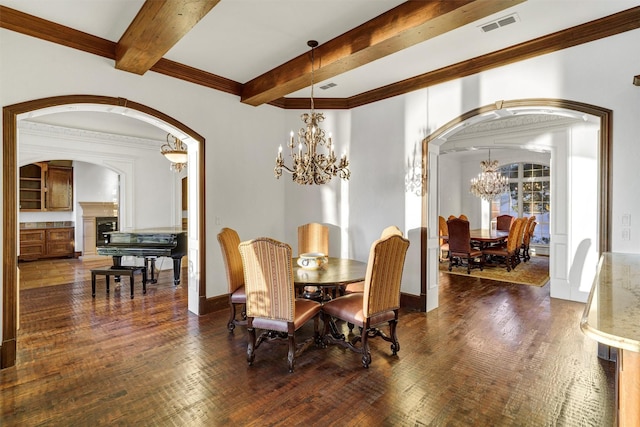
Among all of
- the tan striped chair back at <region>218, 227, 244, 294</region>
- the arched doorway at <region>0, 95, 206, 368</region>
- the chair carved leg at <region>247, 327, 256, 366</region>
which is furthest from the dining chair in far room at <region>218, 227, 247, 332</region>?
the arched doorway at <region>0, 95, 206, 368</region>

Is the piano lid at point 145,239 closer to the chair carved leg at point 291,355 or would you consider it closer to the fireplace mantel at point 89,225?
the chair carved leg at point 291,355

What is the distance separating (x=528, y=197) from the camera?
32.5 ft

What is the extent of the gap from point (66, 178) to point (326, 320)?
359 inches

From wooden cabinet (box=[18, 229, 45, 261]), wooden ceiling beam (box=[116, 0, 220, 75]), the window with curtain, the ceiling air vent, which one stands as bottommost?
wooden cabinet (box=[18, 229, 45, 261])

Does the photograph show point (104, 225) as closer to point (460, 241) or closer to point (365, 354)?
point (365, 354)

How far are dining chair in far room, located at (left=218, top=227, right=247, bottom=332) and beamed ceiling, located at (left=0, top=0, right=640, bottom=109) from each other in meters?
1.86

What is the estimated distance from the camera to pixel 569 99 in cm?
309

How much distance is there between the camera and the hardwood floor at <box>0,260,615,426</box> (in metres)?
2.10

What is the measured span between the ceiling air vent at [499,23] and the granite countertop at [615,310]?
84.5 inches

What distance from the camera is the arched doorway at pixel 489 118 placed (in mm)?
2895

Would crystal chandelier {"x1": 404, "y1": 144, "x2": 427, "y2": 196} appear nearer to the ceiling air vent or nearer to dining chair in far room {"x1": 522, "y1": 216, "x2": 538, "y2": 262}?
the ceiling air vent

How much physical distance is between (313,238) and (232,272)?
1407mm

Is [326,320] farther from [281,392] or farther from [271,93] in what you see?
[271,93]

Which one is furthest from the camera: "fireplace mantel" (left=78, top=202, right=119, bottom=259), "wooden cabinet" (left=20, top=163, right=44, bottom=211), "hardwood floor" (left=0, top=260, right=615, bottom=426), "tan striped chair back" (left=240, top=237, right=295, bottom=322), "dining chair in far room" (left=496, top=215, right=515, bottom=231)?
"dining chair in far room" (left=496, top=215, right=515, bottom=231)
